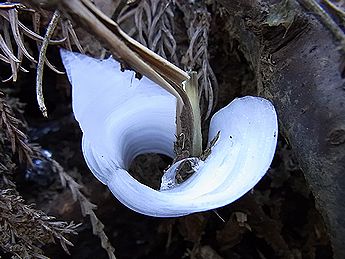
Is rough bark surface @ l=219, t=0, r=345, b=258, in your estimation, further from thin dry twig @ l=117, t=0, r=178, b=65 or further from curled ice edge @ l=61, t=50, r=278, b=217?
thin dry twig @ l=117, t=0, r=178, b=65

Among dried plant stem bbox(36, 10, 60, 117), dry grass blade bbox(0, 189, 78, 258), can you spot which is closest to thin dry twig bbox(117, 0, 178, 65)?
dried plant stem bbox(36, 10, 60, 117)

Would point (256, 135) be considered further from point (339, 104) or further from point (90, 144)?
point (90, 144)

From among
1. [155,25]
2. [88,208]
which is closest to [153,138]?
[88,208]

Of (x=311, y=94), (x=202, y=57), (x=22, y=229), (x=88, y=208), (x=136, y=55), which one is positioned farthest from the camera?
(x=202, y=57)

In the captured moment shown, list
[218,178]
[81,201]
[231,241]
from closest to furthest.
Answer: [218,178] → [81,201] → [231,241]

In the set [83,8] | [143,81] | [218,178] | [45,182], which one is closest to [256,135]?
[218,178]

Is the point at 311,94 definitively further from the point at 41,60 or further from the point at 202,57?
the point at 41,60
